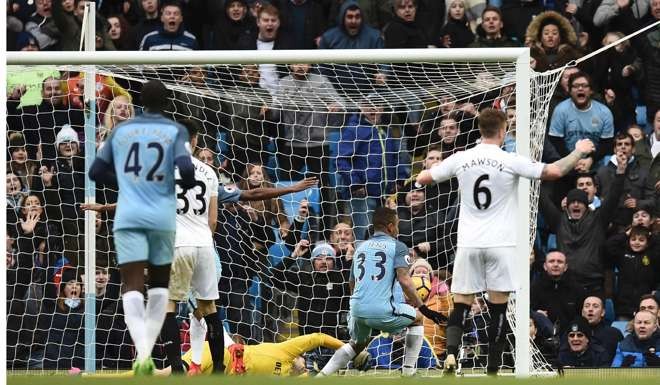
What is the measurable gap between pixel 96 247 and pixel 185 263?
290 cm

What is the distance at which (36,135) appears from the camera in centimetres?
1712

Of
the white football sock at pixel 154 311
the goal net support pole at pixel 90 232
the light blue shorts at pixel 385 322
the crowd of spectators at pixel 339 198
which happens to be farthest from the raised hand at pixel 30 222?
the white football sock at pixel 154 311

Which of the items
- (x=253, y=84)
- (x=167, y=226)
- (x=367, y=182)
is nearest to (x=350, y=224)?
(x=367, y=182)

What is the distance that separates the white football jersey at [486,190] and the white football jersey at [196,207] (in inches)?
79.4

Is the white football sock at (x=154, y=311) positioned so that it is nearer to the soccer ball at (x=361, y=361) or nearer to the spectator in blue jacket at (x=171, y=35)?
the soccer ball at (x=361, y=361)

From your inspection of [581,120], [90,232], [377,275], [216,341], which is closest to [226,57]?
[90,232]

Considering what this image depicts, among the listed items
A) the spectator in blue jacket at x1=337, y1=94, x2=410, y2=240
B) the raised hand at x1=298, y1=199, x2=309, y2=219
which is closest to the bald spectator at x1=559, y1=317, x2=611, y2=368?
the spectator in blue jacket at x1=337, y1=94, x2=410, y2=240

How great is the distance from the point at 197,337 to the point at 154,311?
302 cm

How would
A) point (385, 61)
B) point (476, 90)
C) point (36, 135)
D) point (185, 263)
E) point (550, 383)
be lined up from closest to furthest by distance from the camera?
point (550, 383), point (185, 263), point (385, 61), point (476, 90), point (36, 135)

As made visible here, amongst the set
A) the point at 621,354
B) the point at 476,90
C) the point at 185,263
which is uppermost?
the point at 476,90

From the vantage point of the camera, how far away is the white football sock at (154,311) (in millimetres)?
11336

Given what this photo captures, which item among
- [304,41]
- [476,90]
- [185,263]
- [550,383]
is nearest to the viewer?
[550,383]

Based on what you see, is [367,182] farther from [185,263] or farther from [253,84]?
[185,263]

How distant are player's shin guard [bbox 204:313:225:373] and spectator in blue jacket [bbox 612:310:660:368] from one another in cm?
452
